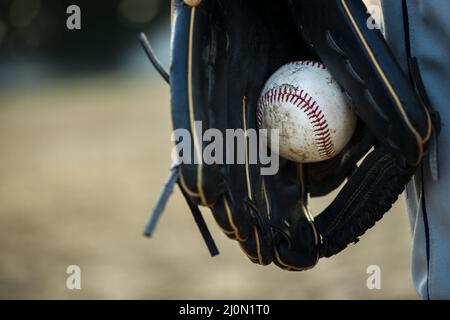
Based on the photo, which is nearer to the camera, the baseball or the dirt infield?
the baseball

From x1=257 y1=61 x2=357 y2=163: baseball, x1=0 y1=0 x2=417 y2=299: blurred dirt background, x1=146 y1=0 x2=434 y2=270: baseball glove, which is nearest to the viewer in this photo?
x1=146 y1=0 x2=434 y2=270: baseball glove

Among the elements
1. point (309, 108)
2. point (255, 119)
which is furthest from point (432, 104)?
point (255, 119)

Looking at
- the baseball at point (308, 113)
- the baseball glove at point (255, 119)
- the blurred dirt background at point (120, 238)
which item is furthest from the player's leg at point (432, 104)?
the blurred dirt background at point (120, 238)

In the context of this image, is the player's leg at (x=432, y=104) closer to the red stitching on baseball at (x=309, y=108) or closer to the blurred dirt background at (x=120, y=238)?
the red stitching on baseball at (x=309, y=108)

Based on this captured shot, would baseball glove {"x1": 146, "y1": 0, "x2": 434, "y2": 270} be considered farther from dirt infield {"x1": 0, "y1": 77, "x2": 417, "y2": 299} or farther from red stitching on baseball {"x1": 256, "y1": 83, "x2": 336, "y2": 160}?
dirt infield {"x1": 0, "y1": 77, "x2": 417, "y2": 299}

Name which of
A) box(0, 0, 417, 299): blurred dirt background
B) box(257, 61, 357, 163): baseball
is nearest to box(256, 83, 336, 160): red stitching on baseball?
box(257, 61, 357, 163): baseball
